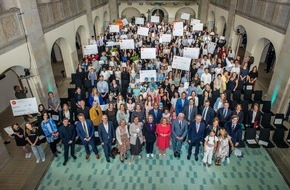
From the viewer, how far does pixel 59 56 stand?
17.2 m

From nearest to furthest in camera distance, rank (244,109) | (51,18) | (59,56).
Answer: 1. (244,109)
2. (51,18)
3. (59,56)

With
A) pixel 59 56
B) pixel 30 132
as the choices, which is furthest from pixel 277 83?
pixel 59 56

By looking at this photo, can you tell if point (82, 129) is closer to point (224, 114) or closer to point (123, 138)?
point (123, 138)

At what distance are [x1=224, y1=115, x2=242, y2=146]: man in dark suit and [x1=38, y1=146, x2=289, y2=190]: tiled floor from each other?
870 mm

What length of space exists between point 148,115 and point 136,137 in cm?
104

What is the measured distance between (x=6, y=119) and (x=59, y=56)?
813 centimetres

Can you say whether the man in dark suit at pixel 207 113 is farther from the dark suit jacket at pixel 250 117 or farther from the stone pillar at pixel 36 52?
the stone pillar at pixel 36 52

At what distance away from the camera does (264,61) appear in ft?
52.9

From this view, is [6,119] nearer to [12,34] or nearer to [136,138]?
[12,34]

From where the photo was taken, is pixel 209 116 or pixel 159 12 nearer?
pixel 209 116

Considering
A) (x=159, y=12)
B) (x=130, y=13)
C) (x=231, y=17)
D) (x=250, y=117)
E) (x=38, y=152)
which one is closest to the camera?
(x=38, y=152)

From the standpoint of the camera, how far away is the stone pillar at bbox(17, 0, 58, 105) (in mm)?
8742

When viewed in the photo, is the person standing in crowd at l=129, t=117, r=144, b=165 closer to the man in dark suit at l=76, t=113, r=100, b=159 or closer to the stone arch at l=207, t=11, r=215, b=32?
the man in dark suit at l=76, t=113, r=100, b=159

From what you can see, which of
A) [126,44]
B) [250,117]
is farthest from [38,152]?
[126,44]
